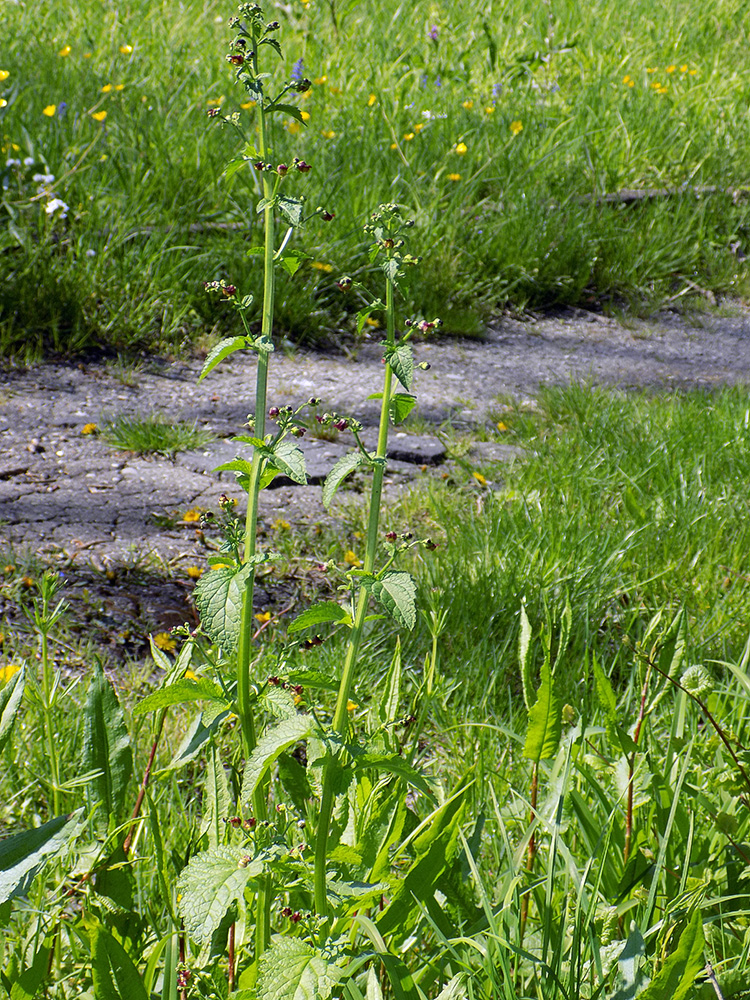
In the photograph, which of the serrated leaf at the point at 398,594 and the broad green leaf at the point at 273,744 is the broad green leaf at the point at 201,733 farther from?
the serrated leaf at the point at 398,594

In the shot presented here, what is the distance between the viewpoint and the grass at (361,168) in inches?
145

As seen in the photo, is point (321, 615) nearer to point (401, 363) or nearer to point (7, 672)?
point (401, 363)

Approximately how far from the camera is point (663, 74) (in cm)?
660

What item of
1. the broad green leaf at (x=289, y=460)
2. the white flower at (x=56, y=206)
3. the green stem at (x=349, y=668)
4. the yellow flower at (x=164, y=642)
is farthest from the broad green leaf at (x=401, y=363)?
the white flower at (x=56, y=206)

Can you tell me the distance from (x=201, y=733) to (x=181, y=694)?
14 centimetres

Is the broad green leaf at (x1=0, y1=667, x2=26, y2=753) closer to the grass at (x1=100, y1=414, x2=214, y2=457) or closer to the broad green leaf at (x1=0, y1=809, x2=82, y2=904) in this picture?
the broad green leaf at (x1=0, y1=809, x2=82, y2=904)

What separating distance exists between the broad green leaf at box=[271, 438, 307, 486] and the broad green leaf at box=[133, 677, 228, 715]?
25 cm

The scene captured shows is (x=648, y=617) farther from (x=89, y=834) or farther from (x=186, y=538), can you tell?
(x=89, y=834)

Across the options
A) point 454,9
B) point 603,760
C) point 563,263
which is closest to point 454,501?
point 603,760

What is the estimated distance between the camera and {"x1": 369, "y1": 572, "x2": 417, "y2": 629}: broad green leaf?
2.85 ft

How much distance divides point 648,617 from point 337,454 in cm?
128

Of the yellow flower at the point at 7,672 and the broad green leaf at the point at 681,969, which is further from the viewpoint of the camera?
the yellow flower at the point at 7,672

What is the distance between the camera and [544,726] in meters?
1.18

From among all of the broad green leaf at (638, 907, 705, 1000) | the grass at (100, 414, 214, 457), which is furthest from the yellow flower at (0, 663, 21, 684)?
the grass at (100, 414, 214, 457)
